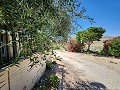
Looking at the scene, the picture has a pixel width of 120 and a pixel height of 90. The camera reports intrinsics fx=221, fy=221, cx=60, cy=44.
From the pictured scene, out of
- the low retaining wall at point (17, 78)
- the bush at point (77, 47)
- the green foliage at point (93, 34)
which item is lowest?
the low retaining wall at point (17, 78)

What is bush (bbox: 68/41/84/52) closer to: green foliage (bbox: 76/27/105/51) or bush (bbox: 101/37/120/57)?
green foliage (bbox: 76/27/105/51)

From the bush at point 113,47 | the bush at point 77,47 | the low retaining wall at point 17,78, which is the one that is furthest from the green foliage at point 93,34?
the low retaining wall at point 17,78

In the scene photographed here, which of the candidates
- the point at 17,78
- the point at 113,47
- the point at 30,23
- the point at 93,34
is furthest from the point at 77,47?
the point at 30,23

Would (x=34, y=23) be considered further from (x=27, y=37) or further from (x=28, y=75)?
(x=28, y=75)

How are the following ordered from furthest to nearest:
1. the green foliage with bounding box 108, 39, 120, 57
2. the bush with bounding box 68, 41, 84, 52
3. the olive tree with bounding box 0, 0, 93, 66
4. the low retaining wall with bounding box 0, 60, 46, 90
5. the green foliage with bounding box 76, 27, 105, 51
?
the bush with bounding box 68, 41, 84, 52 → the green foliage with bounding box 76, 27, 105, 51 → the green foliage with bounding box 108, 39, 120, 57 → the low retaining wall with bounding box 0, 60, 46, 90 → the olive tree with bounding box 0, 0, 93, 66

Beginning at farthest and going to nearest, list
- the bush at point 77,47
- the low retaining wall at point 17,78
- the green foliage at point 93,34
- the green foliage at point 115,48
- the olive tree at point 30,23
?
the bush at point 77,47
the green foliage at point 93,34
the green foliage at point 115,48
the low retaining wall at point 17,78
the olive tree at point 30,23

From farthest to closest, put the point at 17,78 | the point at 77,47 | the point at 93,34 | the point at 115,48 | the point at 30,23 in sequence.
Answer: the point at 77,47 → the point at 93,34 → the point at 115,48 → the point at 17,78 → the point at 30,23

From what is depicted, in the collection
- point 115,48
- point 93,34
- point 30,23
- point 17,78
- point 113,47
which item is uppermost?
point 93,34

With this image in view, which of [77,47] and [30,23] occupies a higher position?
[30,23]

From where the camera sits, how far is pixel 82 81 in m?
12.7

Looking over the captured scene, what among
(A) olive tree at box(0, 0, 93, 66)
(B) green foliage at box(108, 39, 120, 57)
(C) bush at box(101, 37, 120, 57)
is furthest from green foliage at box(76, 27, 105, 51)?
(A) olive tree at box(0, 0, 93, 66)

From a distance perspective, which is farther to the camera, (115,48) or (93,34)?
(93,34)

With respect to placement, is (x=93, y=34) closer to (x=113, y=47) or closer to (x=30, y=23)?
(x=113, y=47)

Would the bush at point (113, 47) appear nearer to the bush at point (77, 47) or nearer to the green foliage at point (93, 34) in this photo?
the green foliage at point (93, 34)
